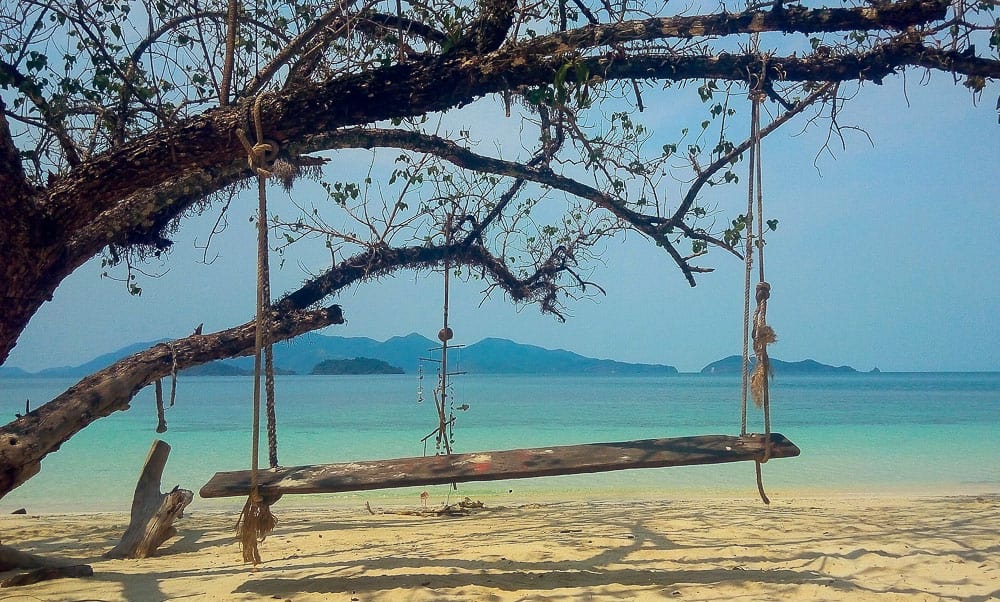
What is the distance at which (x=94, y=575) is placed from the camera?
132 inches

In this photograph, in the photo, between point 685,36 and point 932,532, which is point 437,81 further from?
point 932,532

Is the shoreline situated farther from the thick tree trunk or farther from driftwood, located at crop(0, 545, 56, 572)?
driftwood, located at crop(0, 545, 56, 572)

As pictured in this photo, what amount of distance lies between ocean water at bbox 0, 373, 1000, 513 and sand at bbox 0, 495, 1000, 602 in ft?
10.4

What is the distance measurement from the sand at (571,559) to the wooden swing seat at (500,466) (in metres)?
0.55

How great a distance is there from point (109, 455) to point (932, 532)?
1446 centimetres

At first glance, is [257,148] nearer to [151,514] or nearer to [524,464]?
[524,464]

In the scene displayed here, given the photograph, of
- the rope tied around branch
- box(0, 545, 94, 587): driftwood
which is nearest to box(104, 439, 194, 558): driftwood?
box(0, 545, 94, 587): driftwood

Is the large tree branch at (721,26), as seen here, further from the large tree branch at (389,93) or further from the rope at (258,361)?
the rope at (258,361)

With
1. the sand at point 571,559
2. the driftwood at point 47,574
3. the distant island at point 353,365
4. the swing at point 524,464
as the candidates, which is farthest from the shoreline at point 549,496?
the distant island at point 353,365

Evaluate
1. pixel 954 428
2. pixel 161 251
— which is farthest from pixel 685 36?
pixel 954 428

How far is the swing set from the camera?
2.58 metres

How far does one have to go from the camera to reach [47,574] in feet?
10.5

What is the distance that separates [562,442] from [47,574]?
1371 cm

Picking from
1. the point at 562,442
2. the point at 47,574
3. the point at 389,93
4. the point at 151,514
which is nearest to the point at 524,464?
the point at 389,93
